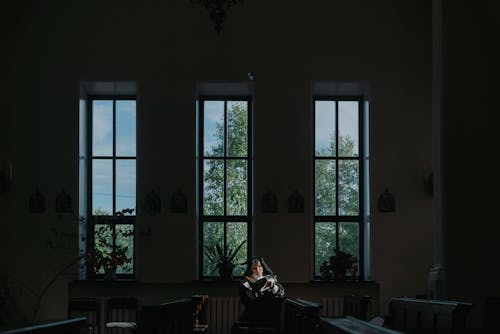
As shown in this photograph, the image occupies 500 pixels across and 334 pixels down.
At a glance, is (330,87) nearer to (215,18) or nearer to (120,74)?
(120,74)

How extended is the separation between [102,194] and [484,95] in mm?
7411

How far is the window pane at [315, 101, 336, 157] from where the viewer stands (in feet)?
47.0

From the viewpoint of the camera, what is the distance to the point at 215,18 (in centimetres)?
938

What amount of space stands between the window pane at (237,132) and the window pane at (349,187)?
5.72 ft

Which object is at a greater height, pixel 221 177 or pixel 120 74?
pixel 120 74

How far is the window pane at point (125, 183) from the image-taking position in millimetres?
14234

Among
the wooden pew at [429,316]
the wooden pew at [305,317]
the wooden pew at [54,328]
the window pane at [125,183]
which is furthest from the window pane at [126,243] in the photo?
the wooden pew at [54,328]

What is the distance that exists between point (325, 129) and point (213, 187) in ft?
7.26

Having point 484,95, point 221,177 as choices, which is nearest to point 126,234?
point 221,177

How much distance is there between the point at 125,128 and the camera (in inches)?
566

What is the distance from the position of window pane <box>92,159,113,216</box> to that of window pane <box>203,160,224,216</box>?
5.41 feet

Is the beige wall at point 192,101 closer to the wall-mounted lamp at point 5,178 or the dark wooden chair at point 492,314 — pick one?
the wall-mounted lamp at point 5,178

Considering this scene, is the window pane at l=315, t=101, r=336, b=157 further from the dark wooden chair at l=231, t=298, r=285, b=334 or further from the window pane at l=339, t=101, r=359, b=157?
the dark wooden chair at l=231, t=298, r=285, b=334

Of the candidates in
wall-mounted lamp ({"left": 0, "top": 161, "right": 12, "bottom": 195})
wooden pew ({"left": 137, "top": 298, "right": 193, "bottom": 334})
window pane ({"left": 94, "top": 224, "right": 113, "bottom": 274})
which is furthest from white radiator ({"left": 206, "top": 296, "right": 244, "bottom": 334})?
wall-mounted lamp ({"left": 0, "top": 161, "right": 12, "bottom": 195})
